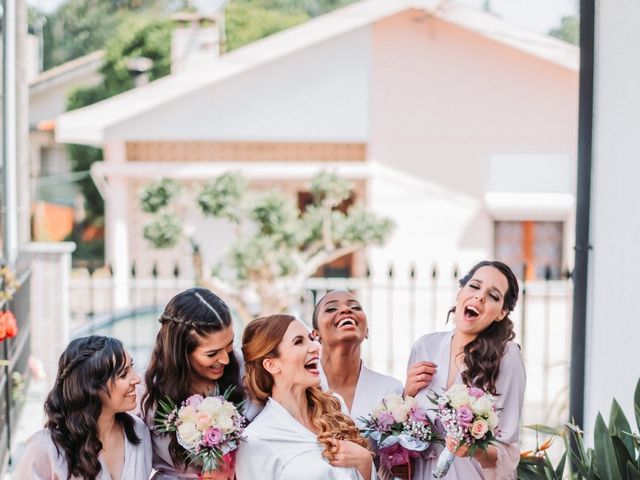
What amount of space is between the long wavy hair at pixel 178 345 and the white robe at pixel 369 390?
45cm

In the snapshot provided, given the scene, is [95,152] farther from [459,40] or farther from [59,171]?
[459,40]

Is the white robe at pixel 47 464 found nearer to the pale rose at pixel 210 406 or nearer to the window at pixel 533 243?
the pale rose at pixel 210 406

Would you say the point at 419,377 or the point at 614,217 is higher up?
the point at 614,217

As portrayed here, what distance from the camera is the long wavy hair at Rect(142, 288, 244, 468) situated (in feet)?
9.99

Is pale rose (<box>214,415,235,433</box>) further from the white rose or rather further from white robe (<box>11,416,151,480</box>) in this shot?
the white rose

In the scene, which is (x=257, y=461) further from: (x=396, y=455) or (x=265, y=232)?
(x=265, y=232)

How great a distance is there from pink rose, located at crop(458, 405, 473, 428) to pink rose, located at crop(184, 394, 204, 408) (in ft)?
2.33

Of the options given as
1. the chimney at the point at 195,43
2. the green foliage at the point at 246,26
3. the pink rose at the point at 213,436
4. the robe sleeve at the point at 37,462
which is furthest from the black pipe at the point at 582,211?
the green foliage at the point at 246,26

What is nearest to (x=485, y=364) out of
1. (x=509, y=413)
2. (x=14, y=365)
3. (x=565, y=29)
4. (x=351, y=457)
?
(x=509, y=413)

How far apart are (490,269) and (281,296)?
24.9 ft

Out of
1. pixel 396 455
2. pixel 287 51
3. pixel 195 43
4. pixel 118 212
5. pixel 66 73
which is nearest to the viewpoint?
pixel 396 455

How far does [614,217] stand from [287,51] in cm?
1114

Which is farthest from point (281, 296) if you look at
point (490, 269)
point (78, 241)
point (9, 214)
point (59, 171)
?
point (59, 171)

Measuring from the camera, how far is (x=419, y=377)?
3.29 m
